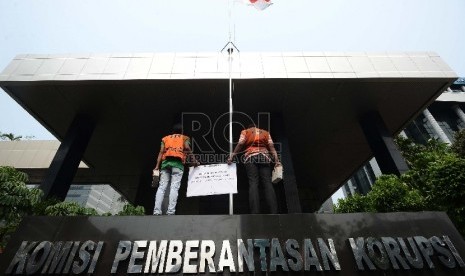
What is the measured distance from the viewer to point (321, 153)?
10.4 meters

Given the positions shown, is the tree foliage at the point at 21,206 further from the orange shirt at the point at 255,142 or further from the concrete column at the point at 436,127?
the concrete column at the point at 436,127

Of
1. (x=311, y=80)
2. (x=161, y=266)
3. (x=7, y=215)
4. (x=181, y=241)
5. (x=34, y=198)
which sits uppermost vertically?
(x=311, y=80)

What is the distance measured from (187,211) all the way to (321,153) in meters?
5.64

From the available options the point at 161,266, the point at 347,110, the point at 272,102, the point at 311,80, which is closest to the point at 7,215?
the point at 161,266

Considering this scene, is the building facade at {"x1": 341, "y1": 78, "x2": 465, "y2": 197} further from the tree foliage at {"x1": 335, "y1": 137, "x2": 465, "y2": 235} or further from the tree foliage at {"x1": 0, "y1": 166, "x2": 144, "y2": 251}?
the tree foliage at {"x1": 0, "y1": 166, "x2": 144, "y2": 251}

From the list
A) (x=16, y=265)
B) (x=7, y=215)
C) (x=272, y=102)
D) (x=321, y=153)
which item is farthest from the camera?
(x=321, y=153)

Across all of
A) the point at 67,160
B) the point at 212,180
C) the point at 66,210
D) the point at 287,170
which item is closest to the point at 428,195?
the point at 287,170

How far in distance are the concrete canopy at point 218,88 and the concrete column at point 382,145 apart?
1.07ft

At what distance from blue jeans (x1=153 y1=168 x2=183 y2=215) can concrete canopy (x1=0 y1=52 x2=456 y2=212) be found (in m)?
2.48

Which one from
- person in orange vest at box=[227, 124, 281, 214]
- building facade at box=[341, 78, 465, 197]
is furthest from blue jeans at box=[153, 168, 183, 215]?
building facade at box=[341, 78, 465, 197]

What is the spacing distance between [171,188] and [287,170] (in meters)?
3.01

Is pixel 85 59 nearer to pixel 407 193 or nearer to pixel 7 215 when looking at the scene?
pixel 7 215

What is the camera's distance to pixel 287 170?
7016 millimetres

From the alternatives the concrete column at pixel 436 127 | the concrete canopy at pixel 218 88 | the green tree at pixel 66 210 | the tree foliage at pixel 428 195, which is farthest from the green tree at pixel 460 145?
the green tree at pixel 66 210
